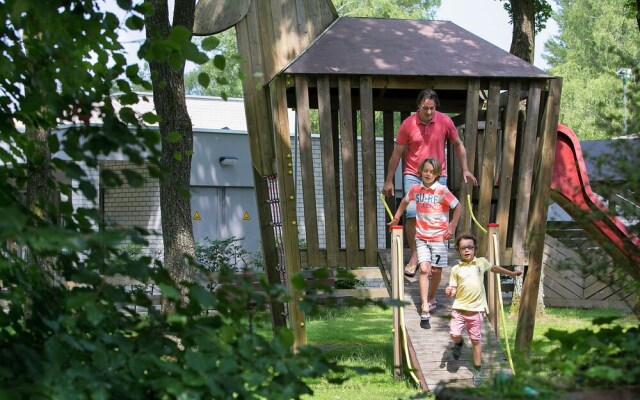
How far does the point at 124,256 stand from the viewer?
3445 millimetres

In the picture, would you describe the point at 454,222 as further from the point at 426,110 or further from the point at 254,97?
the point at 254,97

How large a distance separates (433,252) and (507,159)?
169 cm

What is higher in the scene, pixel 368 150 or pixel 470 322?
pixel 368 150

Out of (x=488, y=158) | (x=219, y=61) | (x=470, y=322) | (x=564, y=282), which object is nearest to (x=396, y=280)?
(x=470, y=322)

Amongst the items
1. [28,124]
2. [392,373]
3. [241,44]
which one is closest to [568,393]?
[28,124]

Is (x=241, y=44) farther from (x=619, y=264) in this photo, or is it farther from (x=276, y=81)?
(x=619, y=264)

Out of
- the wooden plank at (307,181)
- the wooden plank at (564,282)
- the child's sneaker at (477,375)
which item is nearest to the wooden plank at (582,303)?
the wooden plank at (564,282)

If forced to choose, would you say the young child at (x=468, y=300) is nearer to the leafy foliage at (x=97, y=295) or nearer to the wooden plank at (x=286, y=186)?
the wooden plank at (x=286, y=186)

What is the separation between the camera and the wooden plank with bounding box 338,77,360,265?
1005 centimetres

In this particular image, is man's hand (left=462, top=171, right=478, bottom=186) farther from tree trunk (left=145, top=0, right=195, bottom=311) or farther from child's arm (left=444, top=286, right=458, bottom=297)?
tree trunk (left=145, top=0, right=195, bottom=311)

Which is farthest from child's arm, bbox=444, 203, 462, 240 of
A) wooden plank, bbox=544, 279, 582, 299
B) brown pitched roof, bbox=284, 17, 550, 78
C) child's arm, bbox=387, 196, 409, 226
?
wooden plank, bbox=544, 279, 582, 299

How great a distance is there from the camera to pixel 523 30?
16.6 metres

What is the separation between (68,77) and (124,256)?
0.68 metres

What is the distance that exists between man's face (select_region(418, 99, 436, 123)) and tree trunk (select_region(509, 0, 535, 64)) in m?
6.89
